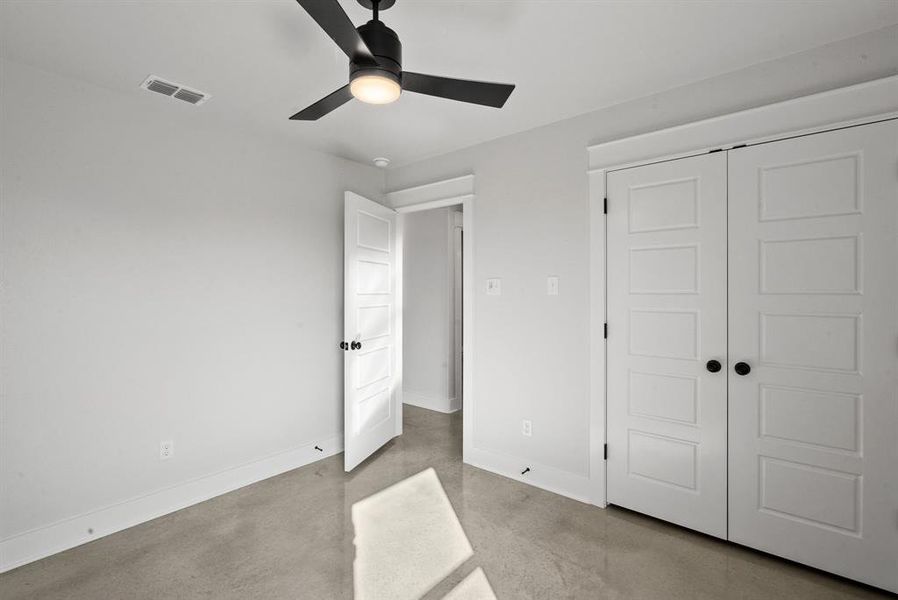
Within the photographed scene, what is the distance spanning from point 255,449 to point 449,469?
143 cm

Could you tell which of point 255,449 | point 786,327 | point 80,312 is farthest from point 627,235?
point 80,312

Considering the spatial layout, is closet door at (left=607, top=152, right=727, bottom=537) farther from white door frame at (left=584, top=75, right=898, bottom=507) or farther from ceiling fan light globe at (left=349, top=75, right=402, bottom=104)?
ceiling fan light globe at (left=349, top=75, right=402, bottom=104)

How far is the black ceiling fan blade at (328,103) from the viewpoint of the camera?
5.44ft

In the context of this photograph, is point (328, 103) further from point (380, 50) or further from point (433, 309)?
point (433, 309)

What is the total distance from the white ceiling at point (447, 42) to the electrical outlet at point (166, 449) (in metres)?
2.05

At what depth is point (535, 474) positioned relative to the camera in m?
2.93

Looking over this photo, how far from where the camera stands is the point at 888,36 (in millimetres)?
1841

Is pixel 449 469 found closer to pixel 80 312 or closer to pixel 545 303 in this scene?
pixel 545 303

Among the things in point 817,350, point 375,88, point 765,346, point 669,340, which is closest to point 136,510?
point 375,88

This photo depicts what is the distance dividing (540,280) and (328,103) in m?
1.76

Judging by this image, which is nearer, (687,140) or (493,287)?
(687,140)

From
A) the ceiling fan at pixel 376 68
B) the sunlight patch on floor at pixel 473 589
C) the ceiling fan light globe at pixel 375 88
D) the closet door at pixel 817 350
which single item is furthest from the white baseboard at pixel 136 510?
the closet door at pixel 817 350

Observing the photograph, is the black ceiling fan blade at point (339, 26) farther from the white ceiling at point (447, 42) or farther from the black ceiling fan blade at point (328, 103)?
the white ceiling at point (447, 42)

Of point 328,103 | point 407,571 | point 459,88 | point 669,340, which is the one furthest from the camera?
point 669,340
